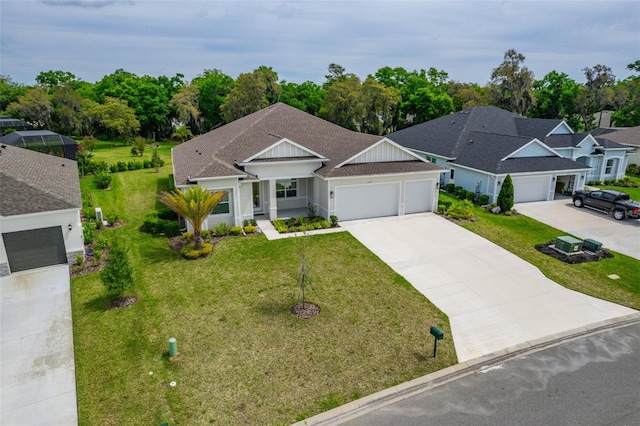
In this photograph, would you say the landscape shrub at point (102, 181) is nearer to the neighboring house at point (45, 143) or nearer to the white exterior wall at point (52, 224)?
the neighboring house at point (45, 143)

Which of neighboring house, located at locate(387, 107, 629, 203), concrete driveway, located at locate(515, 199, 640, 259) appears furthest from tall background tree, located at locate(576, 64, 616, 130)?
concrete driveway, located at locate(515, 199, 640, 259)

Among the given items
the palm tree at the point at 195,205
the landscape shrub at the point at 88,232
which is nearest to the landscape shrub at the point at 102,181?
the landscape shrub at the point at 88,232

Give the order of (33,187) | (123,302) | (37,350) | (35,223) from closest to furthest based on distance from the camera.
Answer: (37,350) < (123,302) < (35,223) < (33,187)

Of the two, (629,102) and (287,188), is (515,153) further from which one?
(629,102)

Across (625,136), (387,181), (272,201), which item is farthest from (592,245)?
(625,136)

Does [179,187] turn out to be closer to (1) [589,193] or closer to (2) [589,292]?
(2) [589,292]
